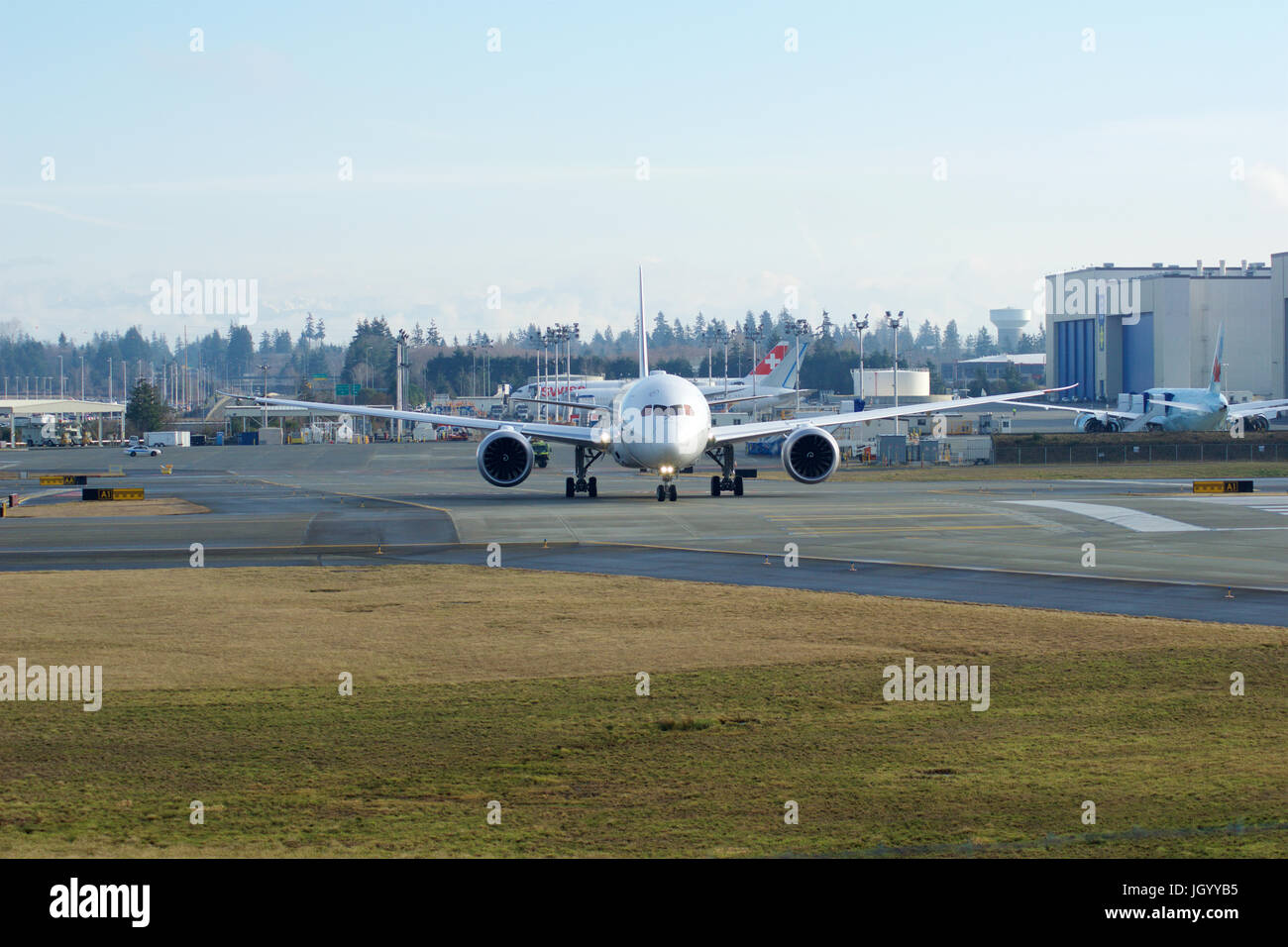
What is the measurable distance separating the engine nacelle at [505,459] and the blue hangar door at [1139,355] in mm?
134407

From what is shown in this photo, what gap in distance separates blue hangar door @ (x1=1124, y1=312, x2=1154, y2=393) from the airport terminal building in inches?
5.3

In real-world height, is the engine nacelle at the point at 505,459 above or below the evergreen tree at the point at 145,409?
below

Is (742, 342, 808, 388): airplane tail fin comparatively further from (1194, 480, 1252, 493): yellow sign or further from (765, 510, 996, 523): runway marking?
(765, 510, 996, 523): runway marking

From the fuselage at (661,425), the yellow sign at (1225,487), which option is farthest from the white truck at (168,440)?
the yellow sign at (1225,487)

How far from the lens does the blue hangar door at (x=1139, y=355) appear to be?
16788 centimetres

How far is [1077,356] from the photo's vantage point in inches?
7367

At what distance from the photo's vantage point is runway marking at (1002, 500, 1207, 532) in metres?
41.1

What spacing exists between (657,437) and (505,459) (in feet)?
26.4

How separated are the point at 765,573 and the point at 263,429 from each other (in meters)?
138

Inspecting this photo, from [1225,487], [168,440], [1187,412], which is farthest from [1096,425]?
[168,440]

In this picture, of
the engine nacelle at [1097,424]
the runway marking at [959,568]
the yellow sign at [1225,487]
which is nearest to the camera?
the runway marking at [959,568]

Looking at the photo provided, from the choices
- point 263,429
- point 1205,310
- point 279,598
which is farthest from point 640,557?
point 1205,310
